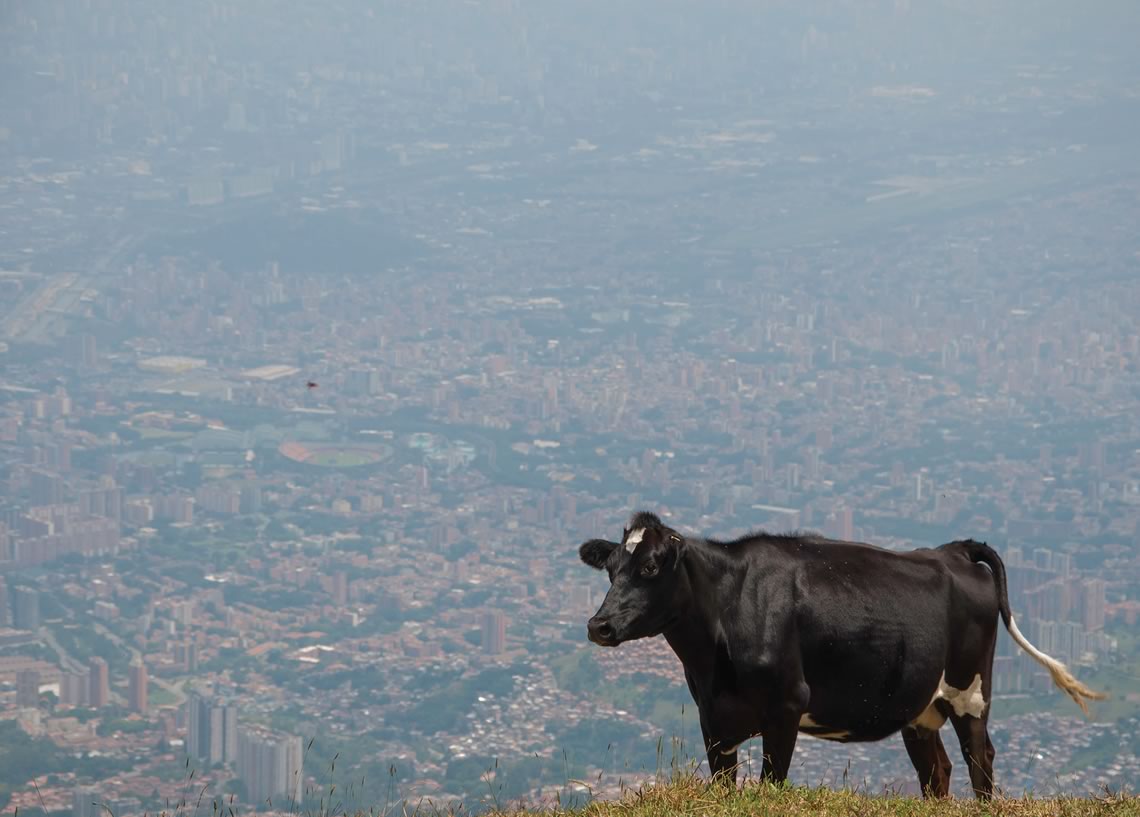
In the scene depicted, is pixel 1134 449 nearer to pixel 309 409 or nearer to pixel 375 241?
pixel 309 409

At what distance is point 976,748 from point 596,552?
2.24m

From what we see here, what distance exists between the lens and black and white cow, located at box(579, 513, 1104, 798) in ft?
25.5

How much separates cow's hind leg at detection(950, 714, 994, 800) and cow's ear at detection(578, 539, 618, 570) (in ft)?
6.60

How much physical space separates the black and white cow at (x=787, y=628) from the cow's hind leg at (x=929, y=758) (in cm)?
24

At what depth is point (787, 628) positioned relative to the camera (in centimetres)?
785

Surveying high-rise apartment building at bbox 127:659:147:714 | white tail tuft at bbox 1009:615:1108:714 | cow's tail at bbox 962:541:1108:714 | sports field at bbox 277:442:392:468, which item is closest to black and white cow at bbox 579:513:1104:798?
cow's tail at bbox 962:541:1108:714

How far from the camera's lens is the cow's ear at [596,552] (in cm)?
818

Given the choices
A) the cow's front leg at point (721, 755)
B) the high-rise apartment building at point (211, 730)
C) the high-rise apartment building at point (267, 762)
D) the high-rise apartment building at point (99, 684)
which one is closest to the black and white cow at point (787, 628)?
the cow's front leg at point (721, 755)

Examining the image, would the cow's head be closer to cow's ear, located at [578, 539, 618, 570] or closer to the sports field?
cow's ear, located at [578, 539, 618, 570]

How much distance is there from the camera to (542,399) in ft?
463

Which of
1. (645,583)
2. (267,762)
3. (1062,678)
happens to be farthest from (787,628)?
(267,762)

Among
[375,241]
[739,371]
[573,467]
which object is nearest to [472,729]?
[573,467]

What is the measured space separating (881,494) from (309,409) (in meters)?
53.8

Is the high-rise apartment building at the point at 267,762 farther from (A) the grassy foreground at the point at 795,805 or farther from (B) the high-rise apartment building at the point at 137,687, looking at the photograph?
(A) the grassy foreground at the point at 795,805
